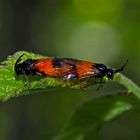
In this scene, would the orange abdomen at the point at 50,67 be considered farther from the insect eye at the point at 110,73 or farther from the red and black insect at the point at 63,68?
the insect eye at the point at 110,73

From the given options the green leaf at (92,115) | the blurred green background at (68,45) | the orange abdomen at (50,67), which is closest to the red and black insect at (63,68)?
the orange abdomen at (50,67)

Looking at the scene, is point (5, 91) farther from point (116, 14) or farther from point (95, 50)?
point (95, 50)

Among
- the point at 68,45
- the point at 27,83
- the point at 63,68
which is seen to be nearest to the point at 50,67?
the point at 63,68

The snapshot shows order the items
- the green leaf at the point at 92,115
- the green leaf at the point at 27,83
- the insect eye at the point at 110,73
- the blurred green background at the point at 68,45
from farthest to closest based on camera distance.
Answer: the blurred green background at the point at 68,45
the green leaf at the point at 92,115
the insect eye at the point at 110,73
the green leaf at the point at 27,83

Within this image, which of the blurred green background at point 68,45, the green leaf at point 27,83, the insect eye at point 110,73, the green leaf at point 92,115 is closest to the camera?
the green leaf at point 27,83

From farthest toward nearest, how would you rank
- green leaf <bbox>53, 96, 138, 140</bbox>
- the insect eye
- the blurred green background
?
1. the blurred green background
2. green leaf <bbox>53, 96, 138, 140</bbox>
3. the insect eye

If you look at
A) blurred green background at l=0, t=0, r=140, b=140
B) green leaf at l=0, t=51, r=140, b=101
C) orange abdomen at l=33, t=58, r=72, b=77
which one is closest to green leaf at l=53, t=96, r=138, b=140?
green leaf at l=0, t=51, r=140, b=101

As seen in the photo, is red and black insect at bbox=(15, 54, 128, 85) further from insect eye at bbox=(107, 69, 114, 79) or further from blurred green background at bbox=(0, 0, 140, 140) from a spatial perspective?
blurred green background at bbox=(0, 0, 140, 140)

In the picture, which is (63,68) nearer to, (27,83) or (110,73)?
(110,73)
